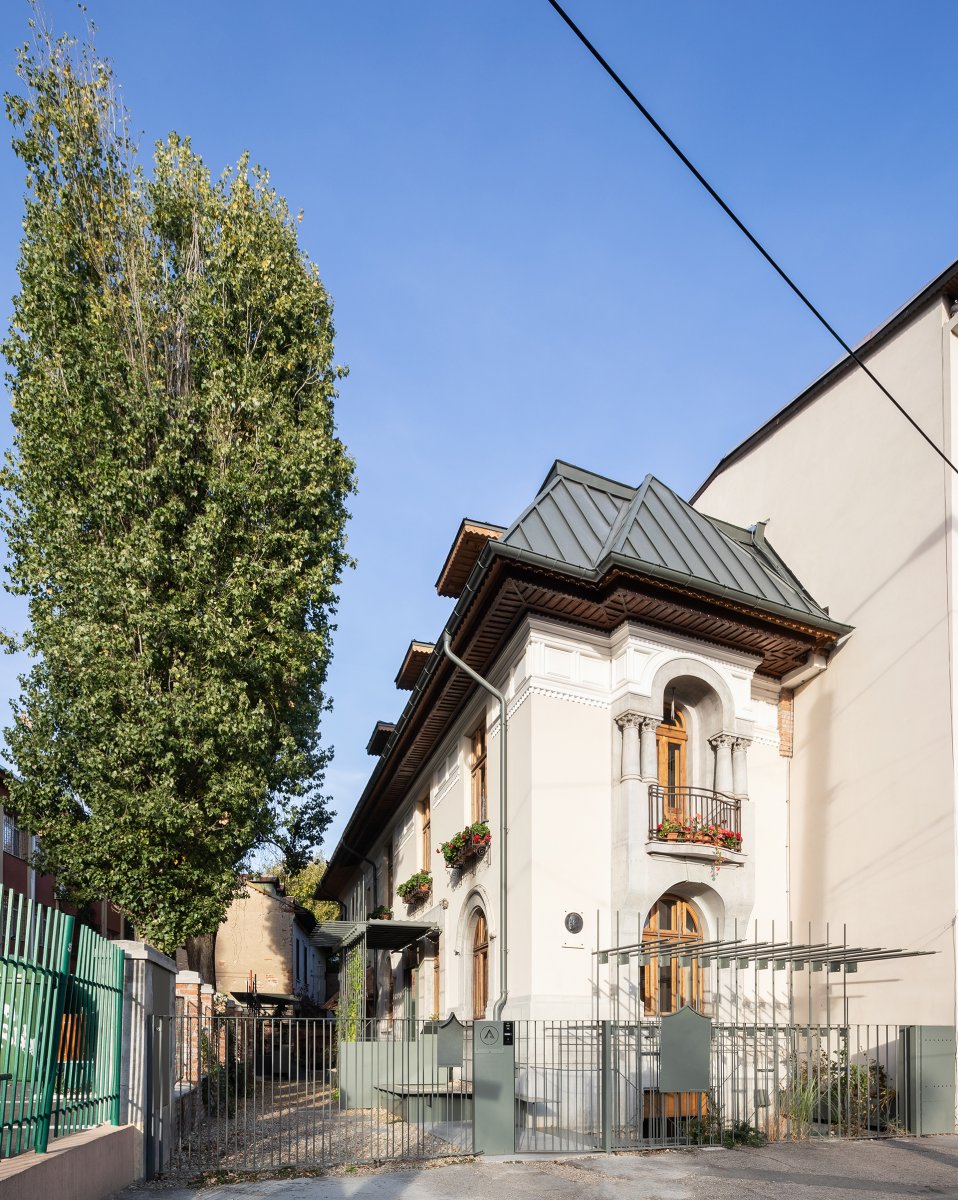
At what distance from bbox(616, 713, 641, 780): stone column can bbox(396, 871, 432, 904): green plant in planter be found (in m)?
7.68

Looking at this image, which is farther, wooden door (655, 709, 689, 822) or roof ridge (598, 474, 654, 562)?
wooden door (655, 709, 689, 822)

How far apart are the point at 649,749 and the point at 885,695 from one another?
3538 millimetres

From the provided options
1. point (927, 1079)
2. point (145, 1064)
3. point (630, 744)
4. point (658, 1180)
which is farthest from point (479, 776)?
point (145, 1064)

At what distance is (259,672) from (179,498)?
10.0ft

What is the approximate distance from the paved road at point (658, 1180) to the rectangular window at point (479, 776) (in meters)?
7.48

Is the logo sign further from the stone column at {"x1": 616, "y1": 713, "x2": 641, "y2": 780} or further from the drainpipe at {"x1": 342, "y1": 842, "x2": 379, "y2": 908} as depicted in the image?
the drainpipe at {"x1": 342, "y1": 842, "x2": 379, "y2": 908}

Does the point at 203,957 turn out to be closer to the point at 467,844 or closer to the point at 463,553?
the point at 467,844

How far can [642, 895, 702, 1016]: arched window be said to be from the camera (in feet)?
49.6

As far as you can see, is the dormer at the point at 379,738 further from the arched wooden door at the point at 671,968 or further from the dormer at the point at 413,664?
the arched wooden door at the point at 671,968

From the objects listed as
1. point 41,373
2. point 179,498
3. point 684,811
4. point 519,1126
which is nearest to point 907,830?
point 684,811

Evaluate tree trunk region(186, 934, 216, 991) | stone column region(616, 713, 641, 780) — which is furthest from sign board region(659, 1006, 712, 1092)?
tree trunk region(186, 934, 216, 991)

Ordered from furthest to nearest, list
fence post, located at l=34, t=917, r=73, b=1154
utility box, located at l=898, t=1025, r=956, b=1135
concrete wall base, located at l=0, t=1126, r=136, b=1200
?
utility box, located at l=898, t=1025, r=956, b=1135 < fence post, located at l=34, t=917, r=73, b=1154 < concrete wall base, located at l=0, t=1126, r=136, b=1200

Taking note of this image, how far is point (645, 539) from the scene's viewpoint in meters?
16.5

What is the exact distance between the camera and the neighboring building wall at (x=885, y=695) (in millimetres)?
14617
